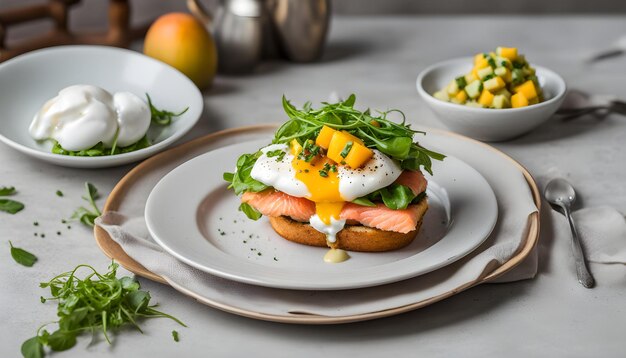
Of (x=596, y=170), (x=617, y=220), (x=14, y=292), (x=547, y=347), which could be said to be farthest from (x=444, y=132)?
(x=14, y=292)

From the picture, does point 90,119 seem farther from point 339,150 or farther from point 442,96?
point 442,96

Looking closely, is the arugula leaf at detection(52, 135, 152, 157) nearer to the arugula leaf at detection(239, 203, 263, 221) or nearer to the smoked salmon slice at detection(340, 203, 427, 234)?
the arugula leaf at detection(239, 203, 263, 221)

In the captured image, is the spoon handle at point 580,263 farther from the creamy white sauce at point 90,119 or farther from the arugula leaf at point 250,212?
the creamy white sauce at point 90,119

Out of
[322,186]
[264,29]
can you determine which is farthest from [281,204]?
[264,29]

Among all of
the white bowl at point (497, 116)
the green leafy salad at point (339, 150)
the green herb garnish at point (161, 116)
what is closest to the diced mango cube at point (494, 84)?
→ the white bowl at point (497, 116)

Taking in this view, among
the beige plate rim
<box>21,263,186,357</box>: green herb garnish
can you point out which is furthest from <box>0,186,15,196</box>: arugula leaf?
<box>21,263,186,357</box>: green herb garnish

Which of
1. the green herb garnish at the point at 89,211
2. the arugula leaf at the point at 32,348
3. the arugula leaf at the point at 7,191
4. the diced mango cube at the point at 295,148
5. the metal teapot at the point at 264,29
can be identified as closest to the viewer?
the arugula leaf at the point at 32,348
